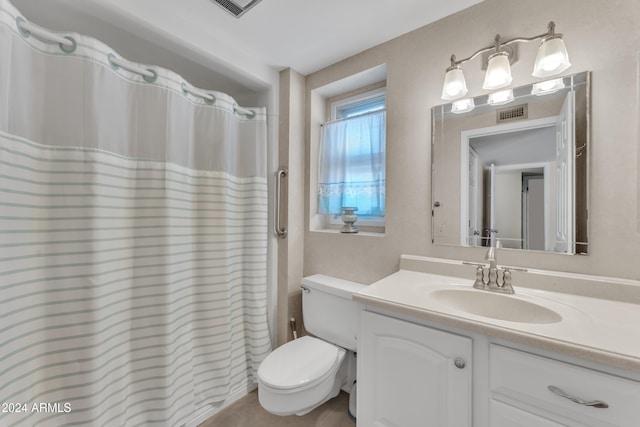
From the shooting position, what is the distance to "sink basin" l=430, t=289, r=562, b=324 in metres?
0.97

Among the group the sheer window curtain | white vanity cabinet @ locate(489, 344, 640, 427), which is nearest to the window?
the sheer window curtain

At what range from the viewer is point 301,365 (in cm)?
135

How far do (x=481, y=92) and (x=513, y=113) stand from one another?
0.61 feet

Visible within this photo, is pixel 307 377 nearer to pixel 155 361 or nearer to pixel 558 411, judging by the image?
pixel 155 361

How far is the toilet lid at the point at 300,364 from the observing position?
123cm

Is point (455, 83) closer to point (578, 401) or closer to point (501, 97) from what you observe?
point (501, 97)

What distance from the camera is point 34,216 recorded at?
0.98 metres

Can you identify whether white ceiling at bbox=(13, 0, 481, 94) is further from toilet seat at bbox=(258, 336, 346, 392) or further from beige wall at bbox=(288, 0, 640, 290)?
toilet seat at bbox=(258, 336, 346, 392)

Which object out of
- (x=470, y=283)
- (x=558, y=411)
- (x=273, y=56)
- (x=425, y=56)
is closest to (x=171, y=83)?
(x=273, y=56)

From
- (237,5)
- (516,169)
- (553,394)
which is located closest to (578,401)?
(553,394)

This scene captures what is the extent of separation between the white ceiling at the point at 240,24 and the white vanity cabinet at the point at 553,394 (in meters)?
1.58

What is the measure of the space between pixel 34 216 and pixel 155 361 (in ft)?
2.72

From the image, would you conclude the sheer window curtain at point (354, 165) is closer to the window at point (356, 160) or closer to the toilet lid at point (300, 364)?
the window at point (356, 160)

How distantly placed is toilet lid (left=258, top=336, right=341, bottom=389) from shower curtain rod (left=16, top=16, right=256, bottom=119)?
1.56 metres
